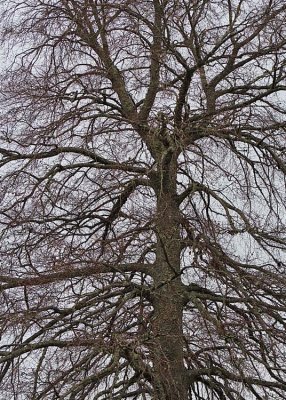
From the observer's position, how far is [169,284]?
7.87 metres

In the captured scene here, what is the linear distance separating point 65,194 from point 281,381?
2756 millimetres

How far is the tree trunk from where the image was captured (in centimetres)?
762

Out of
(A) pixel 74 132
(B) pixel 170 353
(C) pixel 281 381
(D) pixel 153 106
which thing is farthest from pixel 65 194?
(C) pixel 281 381

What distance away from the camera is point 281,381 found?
7.61 metres

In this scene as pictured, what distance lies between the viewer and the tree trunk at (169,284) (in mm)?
7625

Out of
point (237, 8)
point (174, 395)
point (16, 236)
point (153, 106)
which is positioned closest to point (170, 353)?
point (174, 395)

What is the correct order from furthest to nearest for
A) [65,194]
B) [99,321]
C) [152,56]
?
1. [65,194]
2. [152,56]
3. [99,321]

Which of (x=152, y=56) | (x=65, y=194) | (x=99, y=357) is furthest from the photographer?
(x=65, y=194)

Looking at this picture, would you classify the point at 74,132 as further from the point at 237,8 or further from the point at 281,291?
the point at 281,291

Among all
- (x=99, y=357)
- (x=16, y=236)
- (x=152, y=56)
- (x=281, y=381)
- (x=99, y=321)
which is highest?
(x=152, y=56)

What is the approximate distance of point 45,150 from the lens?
8289 mm

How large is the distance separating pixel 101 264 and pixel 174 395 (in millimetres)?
1209

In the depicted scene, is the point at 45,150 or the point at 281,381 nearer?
the point at 281,381

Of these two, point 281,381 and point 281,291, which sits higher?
point 281,291
